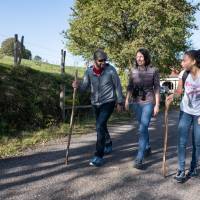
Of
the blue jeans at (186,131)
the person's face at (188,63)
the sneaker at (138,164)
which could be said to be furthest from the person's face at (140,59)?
the sneaker at (138,164)

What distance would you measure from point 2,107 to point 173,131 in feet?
16.1

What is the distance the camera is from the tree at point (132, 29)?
29672mm

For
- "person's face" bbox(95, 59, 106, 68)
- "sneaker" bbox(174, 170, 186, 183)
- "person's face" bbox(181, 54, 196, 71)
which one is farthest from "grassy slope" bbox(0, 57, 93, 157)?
"person's face" bbox(181, 54, 196, 71)

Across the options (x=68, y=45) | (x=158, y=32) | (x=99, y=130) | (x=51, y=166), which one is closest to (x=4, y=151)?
(x=51, y=166)

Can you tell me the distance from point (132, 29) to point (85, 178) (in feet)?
85.1

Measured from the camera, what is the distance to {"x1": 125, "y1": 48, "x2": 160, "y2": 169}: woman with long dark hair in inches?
294

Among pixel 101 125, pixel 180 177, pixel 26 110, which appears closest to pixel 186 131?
pixel 180 177

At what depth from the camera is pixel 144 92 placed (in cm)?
756

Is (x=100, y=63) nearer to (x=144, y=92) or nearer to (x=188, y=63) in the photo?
(x=144, y=92)

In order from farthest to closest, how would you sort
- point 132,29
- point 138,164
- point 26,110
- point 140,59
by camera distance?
point 132,29 < point 26,110 < point 140,59 < point 138,164

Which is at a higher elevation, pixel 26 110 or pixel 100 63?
pixel 100 63

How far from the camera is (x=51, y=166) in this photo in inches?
295

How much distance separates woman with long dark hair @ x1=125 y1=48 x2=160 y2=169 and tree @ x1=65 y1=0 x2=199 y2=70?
21.8 metres

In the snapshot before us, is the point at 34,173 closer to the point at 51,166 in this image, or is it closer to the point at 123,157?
the point at 51,166
